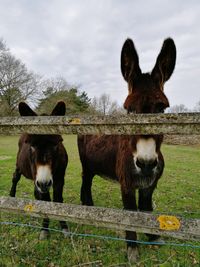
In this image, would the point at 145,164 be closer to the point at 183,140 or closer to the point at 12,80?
the point at 183,140

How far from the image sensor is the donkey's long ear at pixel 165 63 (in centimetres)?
269

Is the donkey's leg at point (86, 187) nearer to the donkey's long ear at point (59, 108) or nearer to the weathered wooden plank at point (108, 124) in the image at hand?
the donkey's long ear at point (59, 108)

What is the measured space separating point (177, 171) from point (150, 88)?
821 centimetres

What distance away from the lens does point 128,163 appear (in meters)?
3.00

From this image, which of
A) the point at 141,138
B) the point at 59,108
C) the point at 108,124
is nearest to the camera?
the point at 108,124

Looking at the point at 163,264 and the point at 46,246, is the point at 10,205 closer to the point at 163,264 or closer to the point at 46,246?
the point at 46,246

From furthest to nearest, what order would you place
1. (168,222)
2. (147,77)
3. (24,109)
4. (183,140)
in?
(183,140), (24,109), (147,77), (168,222)

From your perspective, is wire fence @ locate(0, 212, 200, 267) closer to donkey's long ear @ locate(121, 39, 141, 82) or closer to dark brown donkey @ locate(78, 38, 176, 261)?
dark brown donkey @ locate(78, 38, 176, 261)

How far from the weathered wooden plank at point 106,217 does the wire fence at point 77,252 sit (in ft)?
2.77

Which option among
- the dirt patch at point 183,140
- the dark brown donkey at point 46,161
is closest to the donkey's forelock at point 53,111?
the dark brown donkey at point 46,161

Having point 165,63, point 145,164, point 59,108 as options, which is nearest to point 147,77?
point 165,63

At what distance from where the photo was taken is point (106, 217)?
70.5 inches

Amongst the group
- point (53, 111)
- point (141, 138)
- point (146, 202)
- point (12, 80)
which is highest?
point (12, 80)

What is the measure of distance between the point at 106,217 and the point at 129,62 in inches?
76.8
